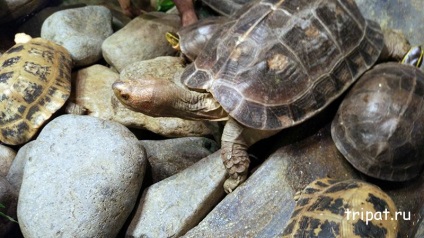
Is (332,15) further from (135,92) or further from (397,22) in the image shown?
(135,92)

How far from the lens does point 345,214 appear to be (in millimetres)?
1885

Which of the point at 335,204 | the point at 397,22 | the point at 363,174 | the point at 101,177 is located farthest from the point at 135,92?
the point at 397,22

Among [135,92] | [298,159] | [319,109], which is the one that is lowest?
[298,159]

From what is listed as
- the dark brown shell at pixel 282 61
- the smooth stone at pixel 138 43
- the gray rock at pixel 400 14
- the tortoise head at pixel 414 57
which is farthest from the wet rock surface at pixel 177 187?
the gray rock at pixel 400 14

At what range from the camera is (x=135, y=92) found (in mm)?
2072

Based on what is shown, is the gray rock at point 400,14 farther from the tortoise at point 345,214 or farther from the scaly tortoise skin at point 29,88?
the scaly tortoise skin at point 29,88

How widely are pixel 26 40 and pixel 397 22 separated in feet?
8.36

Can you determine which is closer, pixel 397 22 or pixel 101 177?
pixel 101 177

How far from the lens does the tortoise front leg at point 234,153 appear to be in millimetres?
2199

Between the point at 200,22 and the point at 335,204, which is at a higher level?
the point at 200,22

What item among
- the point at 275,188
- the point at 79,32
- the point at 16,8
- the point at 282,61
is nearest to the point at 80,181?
the point at 275,188

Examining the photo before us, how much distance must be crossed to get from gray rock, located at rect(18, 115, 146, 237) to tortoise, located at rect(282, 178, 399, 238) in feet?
2.72

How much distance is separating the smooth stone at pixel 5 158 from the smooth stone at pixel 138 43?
35.0 inches

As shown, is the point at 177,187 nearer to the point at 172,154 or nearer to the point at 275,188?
the point at 172,154
